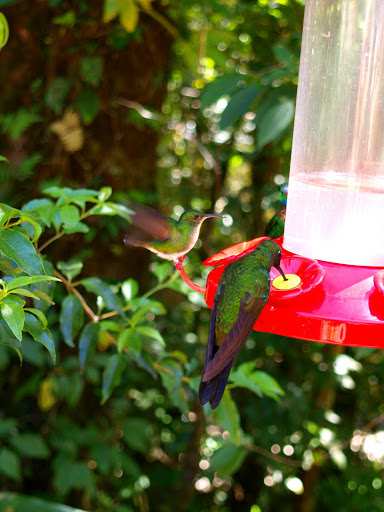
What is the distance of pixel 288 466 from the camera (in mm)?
3709

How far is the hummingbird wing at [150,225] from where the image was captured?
5.56ft

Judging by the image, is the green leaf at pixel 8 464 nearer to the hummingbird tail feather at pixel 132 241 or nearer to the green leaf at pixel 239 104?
the green leaf at pixel 239 104

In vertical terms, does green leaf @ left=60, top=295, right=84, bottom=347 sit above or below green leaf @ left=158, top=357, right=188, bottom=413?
above

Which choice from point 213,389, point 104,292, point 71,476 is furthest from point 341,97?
point 71,476

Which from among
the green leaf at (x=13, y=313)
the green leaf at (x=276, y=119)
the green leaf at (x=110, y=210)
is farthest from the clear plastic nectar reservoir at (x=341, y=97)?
the green leaf at (x=13, y=313)

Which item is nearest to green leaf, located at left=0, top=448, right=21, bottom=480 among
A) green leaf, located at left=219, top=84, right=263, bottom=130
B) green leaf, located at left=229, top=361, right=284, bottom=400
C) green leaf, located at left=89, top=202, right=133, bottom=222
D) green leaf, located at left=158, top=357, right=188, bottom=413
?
green leaf, located at left=158, top=357, right=188, bottom=413

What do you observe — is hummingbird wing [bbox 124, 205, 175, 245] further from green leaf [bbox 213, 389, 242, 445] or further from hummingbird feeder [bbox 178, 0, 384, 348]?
green leaf [bbox 213, 389, 242, 445]

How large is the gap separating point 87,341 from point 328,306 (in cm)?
65

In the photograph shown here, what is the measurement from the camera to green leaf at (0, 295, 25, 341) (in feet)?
4.03

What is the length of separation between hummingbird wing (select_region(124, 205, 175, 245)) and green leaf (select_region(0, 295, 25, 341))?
1.44 feet

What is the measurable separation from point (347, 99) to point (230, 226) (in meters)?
1.58

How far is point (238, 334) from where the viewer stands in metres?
1.43

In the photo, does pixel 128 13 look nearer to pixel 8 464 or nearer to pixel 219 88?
pixel 219 88

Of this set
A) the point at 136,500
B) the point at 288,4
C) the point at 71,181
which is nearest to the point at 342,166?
the point at 288,4
